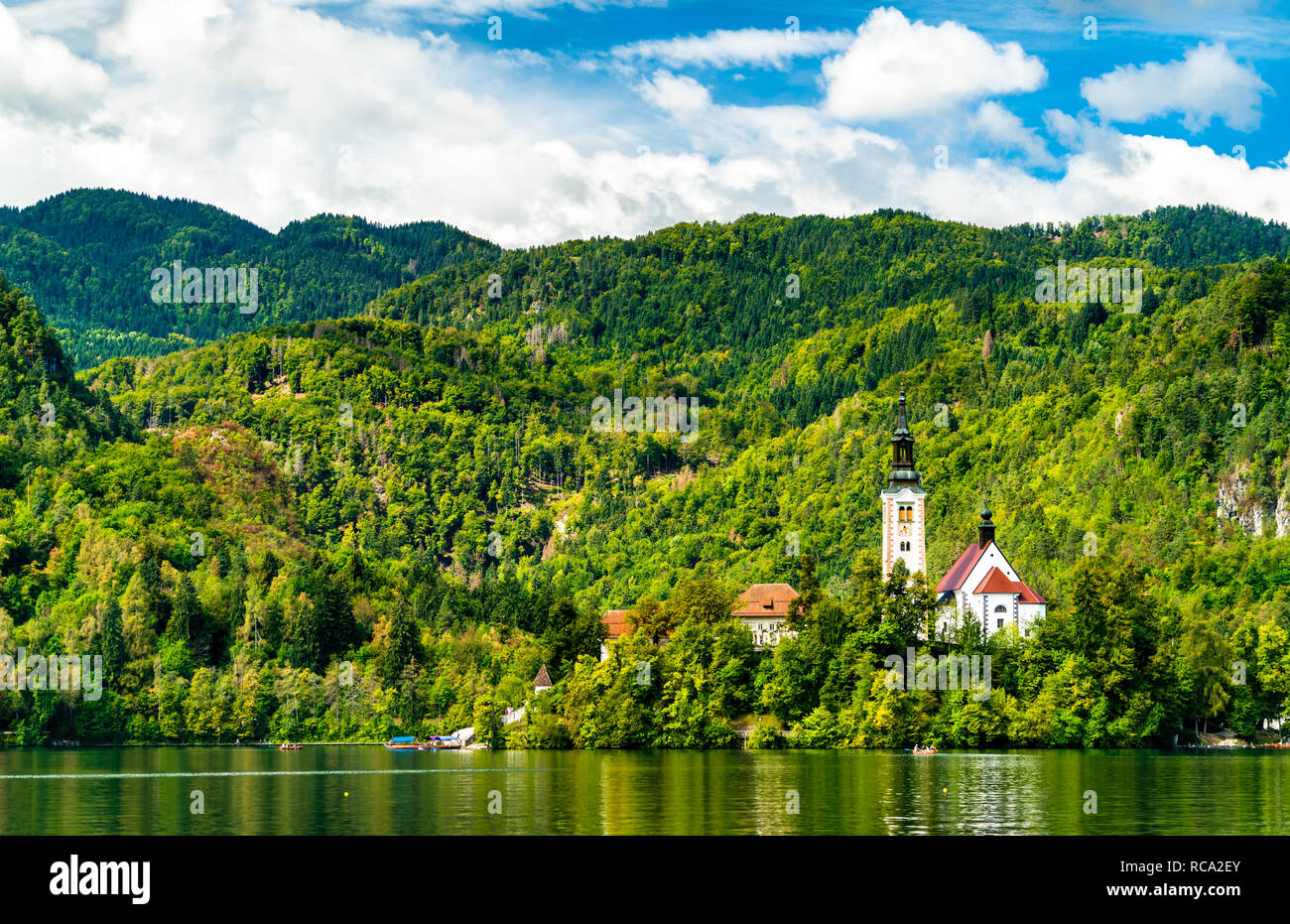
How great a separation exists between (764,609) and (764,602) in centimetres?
136

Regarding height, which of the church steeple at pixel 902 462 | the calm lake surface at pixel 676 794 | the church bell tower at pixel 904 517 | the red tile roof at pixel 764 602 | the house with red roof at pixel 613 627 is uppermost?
the church steeple at pixel 902 462

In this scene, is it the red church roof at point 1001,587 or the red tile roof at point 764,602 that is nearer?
the red church roof at point 1001,587

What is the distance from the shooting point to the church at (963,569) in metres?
134

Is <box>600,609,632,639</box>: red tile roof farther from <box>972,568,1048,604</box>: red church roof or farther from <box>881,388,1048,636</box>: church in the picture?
<box>972,568,1048,604</box>: red church roof

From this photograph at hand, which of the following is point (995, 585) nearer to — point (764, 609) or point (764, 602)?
point (764, 609)

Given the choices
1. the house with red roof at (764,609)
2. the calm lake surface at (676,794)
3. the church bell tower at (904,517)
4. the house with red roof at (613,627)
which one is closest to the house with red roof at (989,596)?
the church bell tower at (904,517)

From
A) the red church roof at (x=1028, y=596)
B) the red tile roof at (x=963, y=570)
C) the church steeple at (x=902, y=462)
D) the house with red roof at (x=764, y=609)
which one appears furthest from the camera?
the church steeple at (x=902, y=462)

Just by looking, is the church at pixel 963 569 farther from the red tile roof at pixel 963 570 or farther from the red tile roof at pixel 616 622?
the red tile roof at pixel 616 622

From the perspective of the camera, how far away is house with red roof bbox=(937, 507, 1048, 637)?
13325cm

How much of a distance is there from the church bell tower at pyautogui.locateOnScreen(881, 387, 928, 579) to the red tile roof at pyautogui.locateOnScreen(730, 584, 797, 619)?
31.2 ft

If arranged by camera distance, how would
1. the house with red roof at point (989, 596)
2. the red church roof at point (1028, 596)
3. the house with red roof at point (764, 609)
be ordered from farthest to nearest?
the house with red roof at point (764, 609) → the red church roof at point (1028, 596) → the house with red roof at point (989, 596)

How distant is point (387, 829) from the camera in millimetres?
58188
